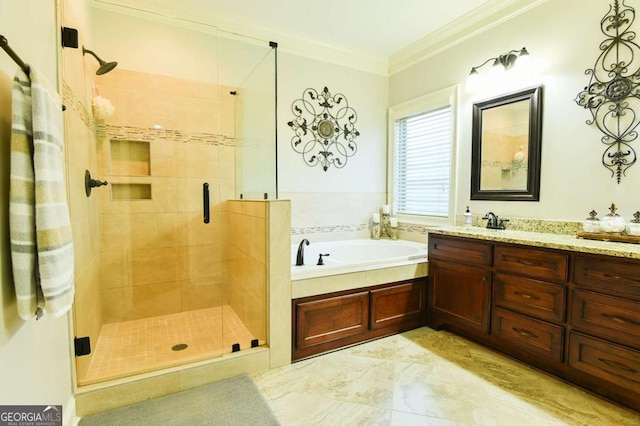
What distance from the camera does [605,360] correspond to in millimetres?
1708

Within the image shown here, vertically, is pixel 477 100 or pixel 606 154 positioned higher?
pixel 477 100

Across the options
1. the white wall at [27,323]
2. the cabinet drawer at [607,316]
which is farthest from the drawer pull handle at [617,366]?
the white wall at [27,323]

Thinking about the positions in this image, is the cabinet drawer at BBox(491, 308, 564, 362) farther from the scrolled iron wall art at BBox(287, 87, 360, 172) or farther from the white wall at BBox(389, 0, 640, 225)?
the scrolled iron wall art at BBox(287, 87, 360, 172)

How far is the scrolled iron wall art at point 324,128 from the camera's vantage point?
11.0ft

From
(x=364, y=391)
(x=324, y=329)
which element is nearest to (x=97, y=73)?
(x=324, y=329)

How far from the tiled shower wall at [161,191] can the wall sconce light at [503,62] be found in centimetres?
227

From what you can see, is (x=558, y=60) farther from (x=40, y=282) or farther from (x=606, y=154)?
(x=40, y=282)

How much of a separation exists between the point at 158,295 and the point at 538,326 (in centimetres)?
298

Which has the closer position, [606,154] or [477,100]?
[606,154]

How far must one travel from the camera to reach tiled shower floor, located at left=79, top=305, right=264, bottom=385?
6.29 feet

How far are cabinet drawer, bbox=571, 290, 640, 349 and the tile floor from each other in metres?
0.41

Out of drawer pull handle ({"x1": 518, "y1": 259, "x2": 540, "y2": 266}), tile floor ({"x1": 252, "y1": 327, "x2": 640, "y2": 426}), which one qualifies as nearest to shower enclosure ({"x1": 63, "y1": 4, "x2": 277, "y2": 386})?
tile floor ({"x1": 252, "y1": 327, "x2": 640, "y2": 426})

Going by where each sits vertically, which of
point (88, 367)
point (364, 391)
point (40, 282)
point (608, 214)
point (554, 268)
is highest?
point (608, 214)

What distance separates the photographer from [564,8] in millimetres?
2285
